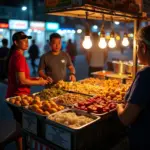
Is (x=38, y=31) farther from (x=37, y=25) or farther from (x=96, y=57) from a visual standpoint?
(x=96, y=57)

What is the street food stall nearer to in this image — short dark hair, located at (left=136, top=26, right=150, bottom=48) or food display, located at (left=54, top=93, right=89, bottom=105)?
food display, located at (left=54, top=93, right=89, bottom=105)

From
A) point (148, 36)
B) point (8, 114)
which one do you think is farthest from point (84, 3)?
point (8, 114)

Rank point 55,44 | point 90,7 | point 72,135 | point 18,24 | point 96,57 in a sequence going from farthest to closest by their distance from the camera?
point 18,24
point 96,57
point 55,44
point 90,7
point 72,135

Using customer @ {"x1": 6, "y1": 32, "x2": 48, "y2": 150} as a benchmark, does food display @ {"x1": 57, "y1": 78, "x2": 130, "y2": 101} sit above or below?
below

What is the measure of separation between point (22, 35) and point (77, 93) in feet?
4.41

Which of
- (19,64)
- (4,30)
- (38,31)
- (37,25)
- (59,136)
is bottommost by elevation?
(59,136)

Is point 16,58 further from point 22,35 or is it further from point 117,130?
point 117,130

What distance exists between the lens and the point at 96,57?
7223 millimetres

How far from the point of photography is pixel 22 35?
370cm

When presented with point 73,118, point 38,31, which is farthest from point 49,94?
point 38,31

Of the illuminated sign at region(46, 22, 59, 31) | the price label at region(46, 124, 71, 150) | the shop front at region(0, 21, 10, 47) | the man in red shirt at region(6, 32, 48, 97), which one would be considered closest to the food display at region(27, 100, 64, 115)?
the price label at region(46, 124, 71, 150)

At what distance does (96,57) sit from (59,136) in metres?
4.88

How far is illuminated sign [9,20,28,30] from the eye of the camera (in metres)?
19.2

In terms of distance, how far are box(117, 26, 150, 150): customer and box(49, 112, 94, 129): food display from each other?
23.7 inches
